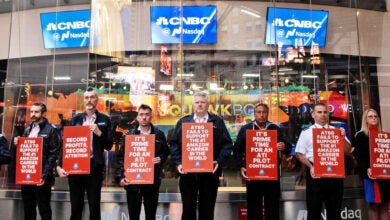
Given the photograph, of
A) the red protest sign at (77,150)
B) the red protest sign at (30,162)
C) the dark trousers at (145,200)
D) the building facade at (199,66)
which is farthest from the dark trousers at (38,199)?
the dark trousers at (145,200)

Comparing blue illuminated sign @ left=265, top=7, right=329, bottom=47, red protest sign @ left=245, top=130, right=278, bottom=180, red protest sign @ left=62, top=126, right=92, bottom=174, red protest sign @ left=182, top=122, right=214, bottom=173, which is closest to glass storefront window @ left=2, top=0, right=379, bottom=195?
blue illuminated sign @ left=265, top=7, right=329, bottom=47

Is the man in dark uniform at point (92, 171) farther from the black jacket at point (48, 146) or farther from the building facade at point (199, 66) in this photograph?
the building facade at point (199, 66)

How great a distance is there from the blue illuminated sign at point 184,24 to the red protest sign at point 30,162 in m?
3.69

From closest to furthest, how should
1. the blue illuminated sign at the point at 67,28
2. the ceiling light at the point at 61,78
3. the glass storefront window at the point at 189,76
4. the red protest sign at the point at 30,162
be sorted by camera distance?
the red protest sign at the point at 30,162 → the glass storefront window at the point at 189,76 → the ceiling light at the point at 61,78 → the blue illuminated sign at the point at 67,28

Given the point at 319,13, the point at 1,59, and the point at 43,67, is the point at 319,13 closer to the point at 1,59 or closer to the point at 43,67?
the point at 43,67

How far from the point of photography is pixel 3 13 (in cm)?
965

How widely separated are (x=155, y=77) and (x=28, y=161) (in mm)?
3370

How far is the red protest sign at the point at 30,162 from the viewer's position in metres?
4.68

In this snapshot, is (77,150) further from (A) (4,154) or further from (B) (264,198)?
(B) (264,198)

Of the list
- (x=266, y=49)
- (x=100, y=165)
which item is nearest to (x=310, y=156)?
(x=100, y=165)

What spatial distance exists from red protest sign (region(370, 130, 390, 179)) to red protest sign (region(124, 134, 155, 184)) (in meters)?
→ 2.66

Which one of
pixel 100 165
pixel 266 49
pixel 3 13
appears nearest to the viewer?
pixel 100 165

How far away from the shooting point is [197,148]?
4.26 meters

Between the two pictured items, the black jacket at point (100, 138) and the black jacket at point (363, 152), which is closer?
the black jacket at point (100, 138)
